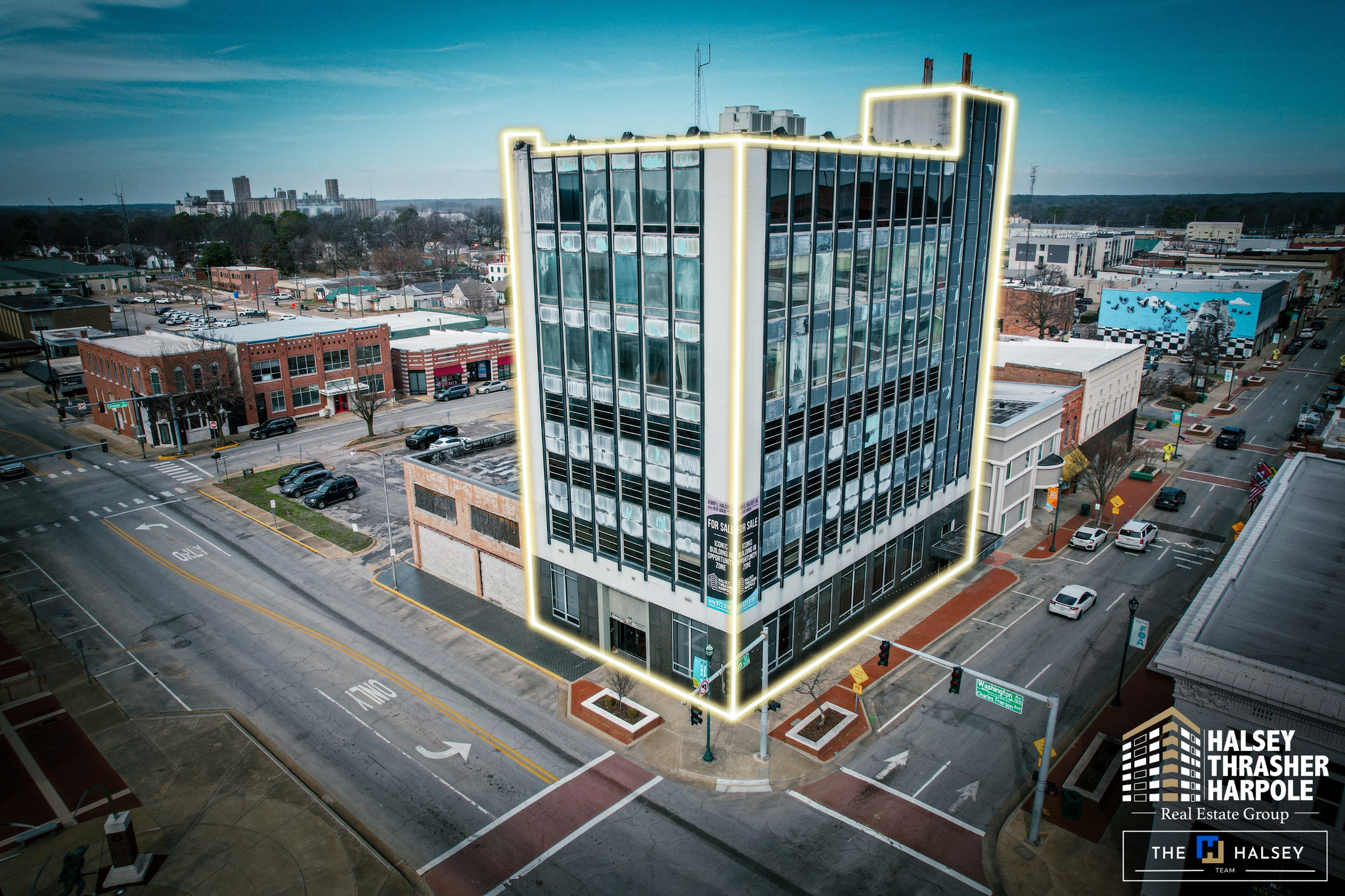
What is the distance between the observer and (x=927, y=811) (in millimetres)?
25016

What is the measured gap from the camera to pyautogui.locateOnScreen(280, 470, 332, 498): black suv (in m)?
54.2

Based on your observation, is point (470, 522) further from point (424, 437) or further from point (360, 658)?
point (424, 437)

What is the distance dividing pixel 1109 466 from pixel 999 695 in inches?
1303

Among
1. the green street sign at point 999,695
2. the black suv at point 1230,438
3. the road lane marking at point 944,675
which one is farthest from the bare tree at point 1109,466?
the green street sign at point 999,695

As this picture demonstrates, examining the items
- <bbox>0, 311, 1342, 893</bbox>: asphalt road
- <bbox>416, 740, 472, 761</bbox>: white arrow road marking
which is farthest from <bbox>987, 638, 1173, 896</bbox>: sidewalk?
<bbox>416, 740, 472, 761</bbox>: white arrow road marking

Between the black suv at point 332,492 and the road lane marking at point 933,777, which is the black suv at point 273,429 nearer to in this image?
the black suv at point 332,492

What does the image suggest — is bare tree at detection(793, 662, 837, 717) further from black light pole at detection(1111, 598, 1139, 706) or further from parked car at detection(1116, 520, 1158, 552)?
parked car at detection(1116, 520, 1158, 552)

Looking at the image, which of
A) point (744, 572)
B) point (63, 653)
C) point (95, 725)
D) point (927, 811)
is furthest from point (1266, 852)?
point (63, 653)

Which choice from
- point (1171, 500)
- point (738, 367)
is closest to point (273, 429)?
point (738, 367)

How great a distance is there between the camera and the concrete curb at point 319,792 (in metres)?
22.8

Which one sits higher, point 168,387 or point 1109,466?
point 168,387

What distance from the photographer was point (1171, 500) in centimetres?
5038

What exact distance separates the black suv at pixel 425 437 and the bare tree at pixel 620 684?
1434 inches

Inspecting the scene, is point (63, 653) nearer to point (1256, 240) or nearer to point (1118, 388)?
point (1118, 388)
